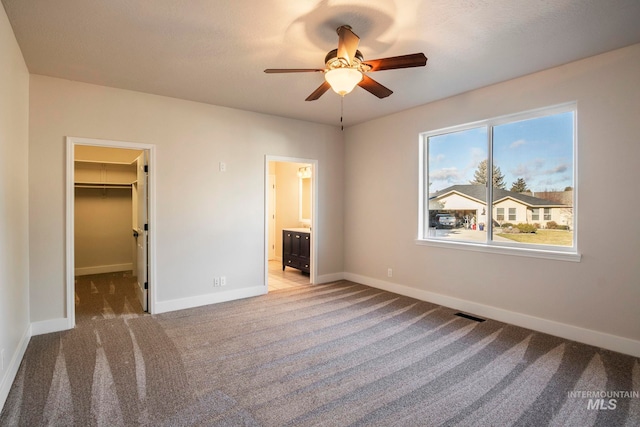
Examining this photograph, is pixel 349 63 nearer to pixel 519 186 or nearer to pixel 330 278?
pixel 519 186

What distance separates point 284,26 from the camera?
8.16ft

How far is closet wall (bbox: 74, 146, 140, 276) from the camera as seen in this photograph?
6074 mm

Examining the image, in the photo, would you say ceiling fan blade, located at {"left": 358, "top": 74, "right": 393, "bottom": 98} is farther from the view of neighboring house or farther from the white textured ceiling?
the view of neighboring house

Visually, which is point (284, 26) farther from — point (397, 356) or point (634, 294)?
point (634, 294)

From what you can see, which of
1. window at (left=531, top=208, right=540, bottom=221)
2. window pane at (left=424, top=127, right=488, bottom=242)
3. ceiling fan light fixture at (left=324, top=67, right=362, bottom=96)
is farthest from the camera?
window pane at (left=424, top=127, right=488, bottom=242)

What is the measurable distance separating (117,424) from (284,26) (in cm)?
296

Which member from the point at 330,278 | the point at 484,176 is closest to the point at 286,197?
the point at 330,278

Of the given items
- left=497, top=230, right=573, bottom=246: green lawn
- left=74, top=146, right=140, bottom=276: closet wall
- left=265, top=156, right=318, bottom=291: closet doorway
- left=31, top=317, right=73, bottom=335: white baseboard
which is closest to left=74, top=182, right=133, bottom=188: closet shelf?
left=74, top=146, right=140, bottom=276: closet wall

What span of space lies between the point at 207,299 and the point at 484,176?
397 cm

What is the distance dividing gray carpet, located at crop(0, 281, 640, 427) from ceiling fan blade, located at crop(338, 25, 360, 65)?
2436mm

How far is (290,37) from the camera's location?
2.65 m

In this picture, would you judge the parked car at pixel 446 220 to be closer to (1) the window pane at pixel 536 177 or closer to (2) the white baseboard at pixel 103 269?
(1) the window pane at pixel 536 177

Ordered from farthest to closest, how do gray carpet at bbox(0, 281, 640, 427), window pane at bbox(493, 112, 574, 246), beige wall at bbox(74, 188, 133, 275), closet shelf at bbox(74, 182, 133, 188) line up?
beige wall at bbox(74, 188, 133, 275) → closet shelf at bbox(74, 182, 133, 188) → window pane at bbox(493, 112, 574, 246) → gray carpet at bbox(0, 281, 640, 427)

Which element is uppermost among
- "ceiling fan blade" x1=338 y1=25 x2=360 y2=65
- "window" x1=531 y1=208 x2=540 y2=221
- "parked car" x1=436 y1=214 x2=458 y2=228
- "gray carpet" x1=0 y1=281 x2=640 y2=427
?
"ceiling fan blade" x1=338 y1=25 x2=360 y2=65
